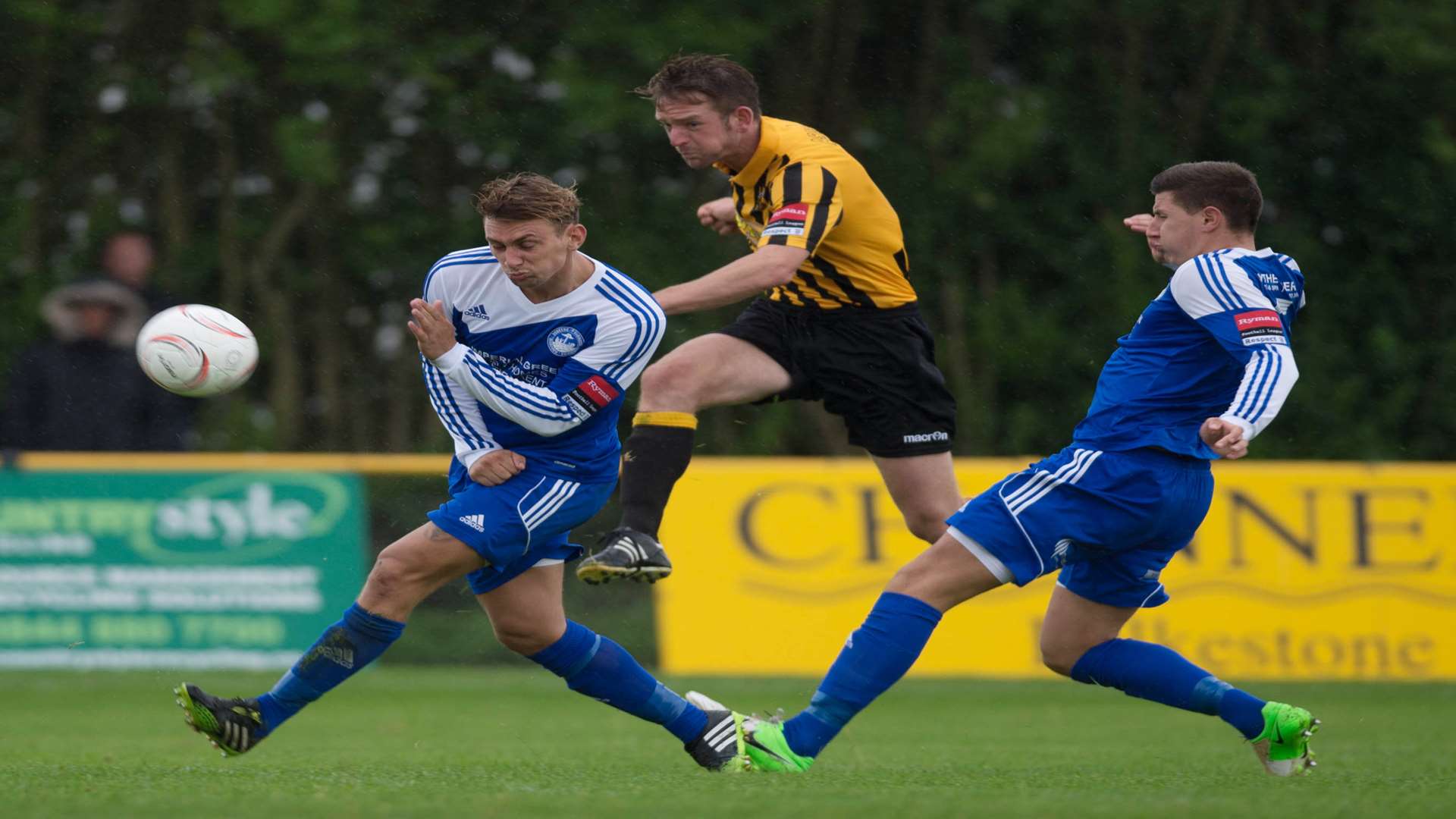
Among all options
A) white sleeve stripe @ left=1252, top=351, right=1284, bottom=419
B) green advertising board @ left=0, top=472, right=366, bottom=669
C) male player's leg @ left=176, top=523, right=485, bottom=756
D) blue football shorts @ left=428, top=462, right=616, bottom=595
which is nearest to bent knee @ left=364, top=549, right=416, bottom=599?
male player's leg @ left=176, top=523, right=485, bottom=756

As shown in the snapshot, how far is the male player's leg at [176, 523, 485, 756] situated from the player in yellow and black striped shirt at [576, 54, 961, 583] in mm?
671

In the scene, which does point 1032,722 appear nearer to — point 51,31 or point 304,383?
point 304,383

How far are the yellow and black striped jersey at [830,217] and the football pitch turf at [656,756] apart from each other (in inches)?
61.0

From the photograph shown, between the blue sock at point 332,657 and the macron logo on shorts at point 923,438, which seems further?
the macron logo on shorts at point 923,438

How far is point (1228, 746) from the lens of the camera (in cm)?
744

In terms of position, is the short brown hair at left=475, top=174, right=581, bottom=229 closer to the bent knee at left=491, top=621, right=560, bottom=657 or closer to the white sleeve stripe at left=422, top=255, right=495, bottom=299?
the white sleeve stripe at left=422, top=255, right=495, bottom=299

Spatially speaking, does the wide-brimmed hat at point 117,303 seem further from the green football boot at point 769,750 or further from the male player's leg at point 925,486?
the green football boot at point 769,750

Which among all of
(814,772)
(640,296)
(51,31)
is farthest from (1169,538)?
(51,31)

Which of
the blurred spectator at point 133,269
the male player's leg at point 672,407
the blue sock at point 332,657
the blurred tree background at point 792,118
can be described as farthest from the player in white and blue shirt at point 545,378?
the blurred tree background at point 792,118

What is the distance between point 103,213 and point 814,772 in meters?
10.8

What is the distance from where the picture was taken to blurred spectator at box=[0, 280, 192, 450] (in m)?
11.1

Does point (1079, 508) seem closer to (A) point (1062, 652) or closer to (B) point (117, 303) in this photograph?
(A) point (1062, 652)

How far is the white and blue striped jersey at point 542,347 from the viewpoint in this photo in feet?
18.4

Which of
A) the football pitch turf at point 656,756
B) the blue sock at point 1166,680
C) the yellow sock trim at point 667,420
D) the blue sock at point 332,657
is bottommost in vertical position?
the football pitch turf at point 656,756
